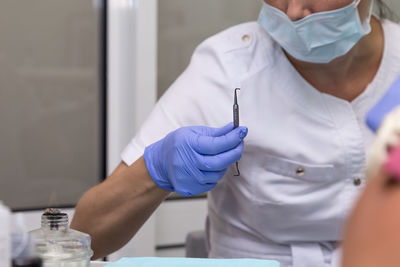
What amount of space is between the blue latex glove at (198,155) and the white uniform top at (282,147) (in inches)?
5.6

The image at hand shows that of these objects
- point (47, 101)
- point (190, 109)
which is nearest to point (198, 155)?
point (190, 109)

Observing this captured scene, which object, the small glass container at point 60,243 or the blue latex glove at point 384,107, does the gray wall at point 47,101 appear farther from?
the blue latex glove at point 384,107

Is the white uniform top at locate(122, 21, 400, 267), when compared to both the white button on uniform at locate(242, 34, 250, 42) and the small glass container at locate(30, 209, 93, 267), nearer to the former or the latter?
the white button on uniform at locate(242, 34, 250, 42)

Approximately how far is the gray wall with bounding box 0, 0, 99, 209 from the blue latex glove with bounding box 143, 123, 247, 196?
0.81 m

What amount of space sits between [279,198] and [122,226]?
338 millimetres

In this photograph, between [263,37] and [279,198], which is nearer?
[279,198]

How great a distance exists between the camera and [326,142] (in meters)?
1.32

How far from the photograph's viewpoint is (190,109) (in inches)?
52.1

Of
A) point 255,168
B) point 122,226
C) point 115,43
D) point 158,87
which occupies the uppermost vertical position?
point 115,43

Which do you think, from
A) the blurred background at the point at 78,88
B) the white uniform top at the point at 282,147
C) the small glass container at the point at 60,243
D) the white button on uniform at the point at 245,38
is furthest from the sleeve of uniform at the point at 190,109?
the blurred background at the point at 78,88

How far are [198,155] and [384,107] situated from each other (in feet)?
2.19

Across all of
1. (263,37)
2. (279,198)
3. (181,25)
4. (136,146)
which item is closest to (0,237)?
(136,146)

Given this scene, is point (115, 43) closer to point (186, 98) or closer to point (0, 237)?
point (186, 98)

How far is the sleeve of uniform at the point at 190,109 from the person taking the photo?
4.31 ft
